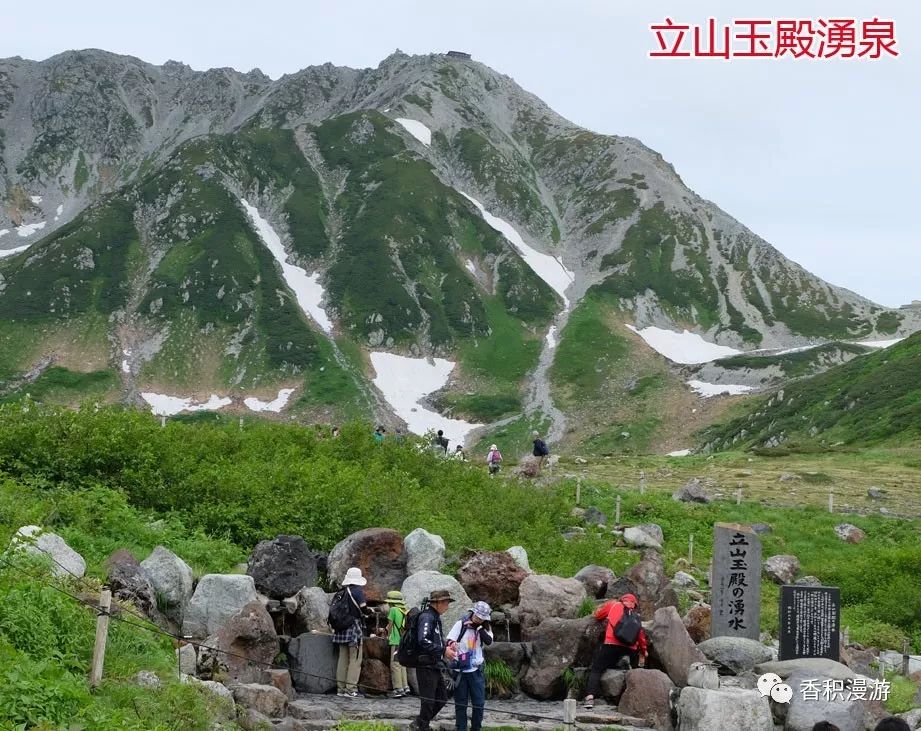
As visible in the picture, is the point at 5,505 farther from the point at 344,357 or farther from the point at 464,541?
the point at 344,357

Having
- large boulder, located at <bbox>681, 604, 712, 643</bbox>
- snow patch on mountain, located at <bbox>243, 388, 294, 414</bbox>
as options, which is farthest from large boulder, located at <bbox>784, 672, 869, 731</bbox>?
snow patch on mountain, located at <bbox>243, 388, 294, 414</bbox>

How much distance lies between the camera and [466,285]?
154750mm

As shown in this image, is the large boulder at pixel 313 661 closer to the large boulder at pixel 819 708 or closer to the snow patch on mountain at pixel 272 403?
the large boulder at pixel 819 708

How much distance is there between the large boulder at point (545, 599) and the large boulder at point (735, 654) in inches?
110

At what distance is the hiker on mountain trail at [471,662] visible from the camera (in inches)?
530

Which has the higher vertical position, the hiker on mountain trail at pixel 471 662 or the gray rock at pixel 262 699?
the hiker on mountain trail at pixel 471 662

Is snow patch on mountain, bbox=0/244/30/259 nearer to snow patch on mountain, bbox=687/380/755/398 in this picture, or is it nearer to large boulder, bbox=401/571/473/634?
snow patch on mountain, bbox=687/380/755/398

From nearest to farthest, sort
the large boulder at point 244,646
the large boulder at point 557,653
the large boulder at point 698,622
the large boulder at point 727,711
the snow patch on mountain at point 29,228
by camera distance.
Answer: the large boulder at point 727,711 < the large boulder at point 244,646 < the large boulder at point 557,653 < the large boulder at point 698,622 < the snow patch on mountain at point 29,228

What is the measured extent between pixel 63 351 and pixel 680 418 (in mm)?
89154

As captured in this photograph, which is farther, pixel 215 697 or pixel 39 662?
pixel 215 697

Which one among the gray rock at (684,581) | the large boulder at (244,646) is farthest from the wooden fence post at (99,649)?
the gray rock at (684,581)

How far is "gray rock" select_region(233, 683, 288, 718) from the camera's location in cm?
1362

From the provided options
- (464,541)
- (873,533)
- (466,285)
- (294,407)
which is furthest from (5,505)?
(466,285)

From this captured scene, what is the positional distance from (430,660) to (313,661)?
12.0ft
